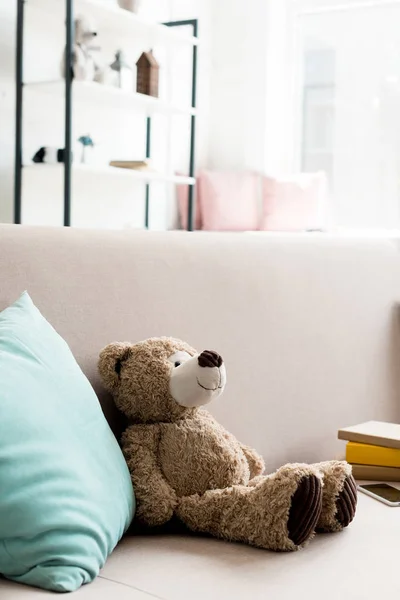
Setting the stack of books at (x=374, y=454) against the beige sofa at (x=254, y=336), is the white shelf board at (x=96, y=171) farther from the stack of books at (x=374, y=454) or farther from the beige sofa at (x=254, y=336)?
the stack of books at (x=374, y=454)

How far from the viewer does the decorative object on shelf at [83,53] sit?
126 inches

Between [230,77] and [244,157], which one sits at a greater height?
[230,77]

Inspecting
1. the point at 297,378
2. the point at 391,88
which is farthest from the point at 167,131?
the point at 297,378

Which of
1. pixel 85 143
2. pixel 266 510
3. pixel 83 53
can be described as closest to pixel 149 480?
pixel 266 510

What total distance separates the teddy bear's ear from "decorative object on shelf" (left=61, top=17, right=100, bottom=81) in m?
2.23

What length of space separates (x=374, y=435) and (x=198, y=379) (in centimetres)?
55

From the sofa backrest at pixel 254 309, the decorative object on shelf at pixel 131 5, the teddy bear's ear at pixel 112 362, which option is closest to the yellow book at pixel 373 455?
the sofa backrest at pixel 254 309

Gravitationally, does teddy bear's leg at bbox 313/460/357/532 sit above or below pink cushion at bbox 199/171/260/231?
below

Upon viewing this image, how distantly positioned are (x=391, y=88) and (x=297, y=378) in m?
2.94

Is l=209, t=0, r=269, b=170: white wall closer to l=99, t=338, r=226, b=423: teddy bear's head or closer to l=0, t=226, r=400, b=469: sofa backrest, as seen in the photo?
l=0, t=226, r=400, b=469: sofa backrest

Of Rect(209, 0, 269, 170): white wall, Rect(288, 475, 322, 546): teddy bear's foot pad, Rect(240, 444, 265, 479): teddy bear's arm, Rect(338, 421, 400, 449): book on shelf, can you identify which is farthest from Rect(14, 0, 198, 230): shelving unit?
Rect(288, 475, 322, 546): teddy bear's foot pad

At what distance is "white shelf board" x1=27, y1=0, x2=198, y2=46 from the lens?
328 cm

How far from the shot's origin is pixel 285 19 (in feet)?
14.6

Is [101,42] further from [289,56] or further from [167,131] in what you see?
[289,56]
